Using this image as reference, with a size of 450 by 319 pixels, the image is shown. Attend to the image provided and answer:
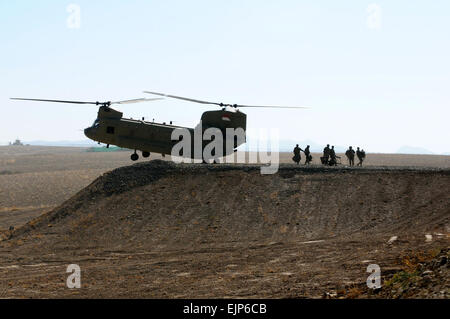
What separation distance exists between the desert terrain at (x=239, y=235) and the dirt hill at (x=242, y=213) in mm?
73

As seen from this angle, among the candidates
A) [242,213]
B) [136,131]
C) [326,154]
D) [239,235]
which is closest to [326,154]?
[326,154]

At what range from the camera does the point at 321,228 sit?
86.9ft

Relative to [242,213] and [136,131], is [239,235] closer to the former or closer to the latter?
[242,213]

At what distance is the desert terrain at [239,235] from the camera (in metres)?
16.4

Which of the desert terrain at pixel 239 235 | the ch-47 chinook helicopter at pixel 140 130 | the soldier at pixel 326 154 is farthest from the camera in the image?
the soldier at pixel 326 154

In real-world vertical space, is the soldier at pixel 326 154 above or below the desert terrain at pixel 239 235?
above

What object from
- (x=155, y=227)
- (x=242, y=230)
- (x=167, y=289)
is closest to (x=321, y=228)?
(x=242, y=230)

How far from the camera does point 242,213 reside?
29.5 metres

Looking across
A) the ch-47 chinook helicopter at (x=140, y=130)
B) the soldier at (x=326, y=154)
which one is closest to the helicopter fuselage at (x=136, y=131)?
the ch-47 chinook helicopter at (x=140, y=130)

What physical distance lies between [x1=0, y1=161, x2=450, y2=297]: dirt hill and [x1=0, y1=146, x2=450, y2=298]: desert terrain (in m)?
0.07

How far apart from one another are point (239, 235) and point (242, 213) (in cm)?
256

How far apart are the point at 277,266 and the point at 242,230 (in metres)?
8.39

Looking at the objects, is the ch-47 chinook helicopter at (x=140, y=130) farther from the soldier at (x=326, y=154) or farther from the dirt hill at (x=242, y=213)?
the soldier at (x=326, y=154)
